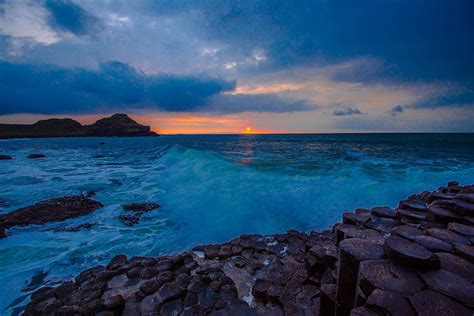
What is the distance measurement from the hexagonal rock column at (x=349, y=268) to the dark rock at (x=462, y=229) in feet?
5.43

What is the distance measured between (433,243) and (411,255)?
0.88m

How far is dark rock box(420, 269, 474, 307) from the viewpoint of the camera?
2.16 metres

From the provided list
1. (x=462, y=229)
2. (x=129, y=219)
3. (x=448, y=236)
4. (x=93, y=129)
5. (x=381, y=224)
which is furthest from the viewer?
(x=93, y=129)

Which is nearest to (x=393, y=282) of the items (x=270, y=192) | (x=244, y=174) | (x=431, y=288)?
(x=431, y=288)

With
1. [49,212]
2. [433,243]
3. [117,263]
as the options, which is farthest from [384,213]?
[49,212]

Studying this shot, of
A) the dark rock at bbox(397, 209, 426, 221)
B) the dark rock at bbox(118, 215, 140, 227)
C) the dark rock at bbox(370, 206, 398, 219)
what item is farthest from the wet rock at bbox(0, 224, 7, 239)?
the dark rock at bbox(397, 209, 426, 221)

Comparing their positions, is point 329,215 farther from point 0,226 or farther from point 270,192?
point 0,226

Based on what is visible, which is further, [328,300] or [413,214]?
[413,214]

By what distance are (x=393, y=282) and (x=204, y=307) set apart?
2.90 meters

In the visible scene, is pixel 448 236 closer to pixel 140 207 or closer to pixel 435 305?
pixel 435 305

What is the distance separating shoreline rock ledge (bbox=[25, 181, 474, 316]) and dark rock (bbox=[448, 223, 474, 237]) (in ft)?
0.04

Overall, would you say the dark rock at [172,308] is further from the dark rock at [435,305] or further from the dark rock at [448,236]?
the dark rock at [448,236]

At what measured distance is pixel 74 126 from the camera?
152250 mm

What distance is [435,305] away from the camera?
210 cm
